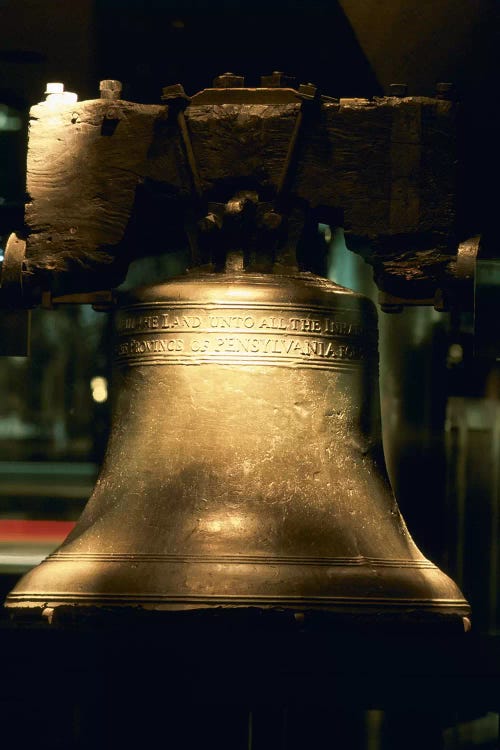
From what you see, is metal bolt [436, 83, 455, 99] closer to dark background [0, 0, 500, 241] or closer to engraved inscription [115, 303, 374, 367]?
dark background [0, 0, 500, 241]

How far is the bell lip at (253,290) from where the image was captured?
5.34m

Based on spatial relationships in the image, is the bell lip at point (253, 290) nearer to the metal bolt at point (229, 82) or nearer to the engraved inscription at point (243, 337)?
the engraved inscription at point (243, 337)

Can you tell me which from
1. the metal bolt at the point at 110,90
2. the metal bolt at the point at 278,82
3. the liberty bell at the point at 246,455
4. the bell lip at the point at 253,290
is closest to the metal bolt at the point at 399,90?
the metal bolt at the point at 278,82

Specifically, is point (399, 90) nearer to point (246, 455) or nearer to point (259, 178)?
point (259, 178)

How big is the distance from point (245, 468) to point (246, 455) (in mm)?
34

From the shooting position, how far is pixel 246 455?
5305mm

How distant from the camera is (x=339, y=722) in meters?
5.68

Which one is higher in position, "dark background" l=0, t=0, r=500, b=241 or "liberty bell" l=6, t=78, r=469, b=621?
"dark background" l=0, t=0, r=500, b=241

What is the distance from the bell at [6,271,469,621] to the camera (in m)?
5.12

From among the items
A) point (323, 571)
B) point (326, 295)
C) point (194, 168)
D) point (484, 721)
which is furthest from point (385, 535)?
point (484, 721)

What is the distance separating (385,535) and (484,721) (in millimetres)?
1444

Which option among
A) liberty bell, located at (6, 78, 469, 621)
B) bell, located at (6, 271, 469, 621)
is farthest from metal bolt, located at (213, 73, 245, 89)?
bell, located at (6, 271, 469, 621)

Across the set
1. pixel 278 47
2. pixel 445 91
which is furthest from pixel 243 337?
pixel 278 47

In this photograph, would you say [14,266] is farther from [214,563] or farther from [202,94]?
[214,563]
